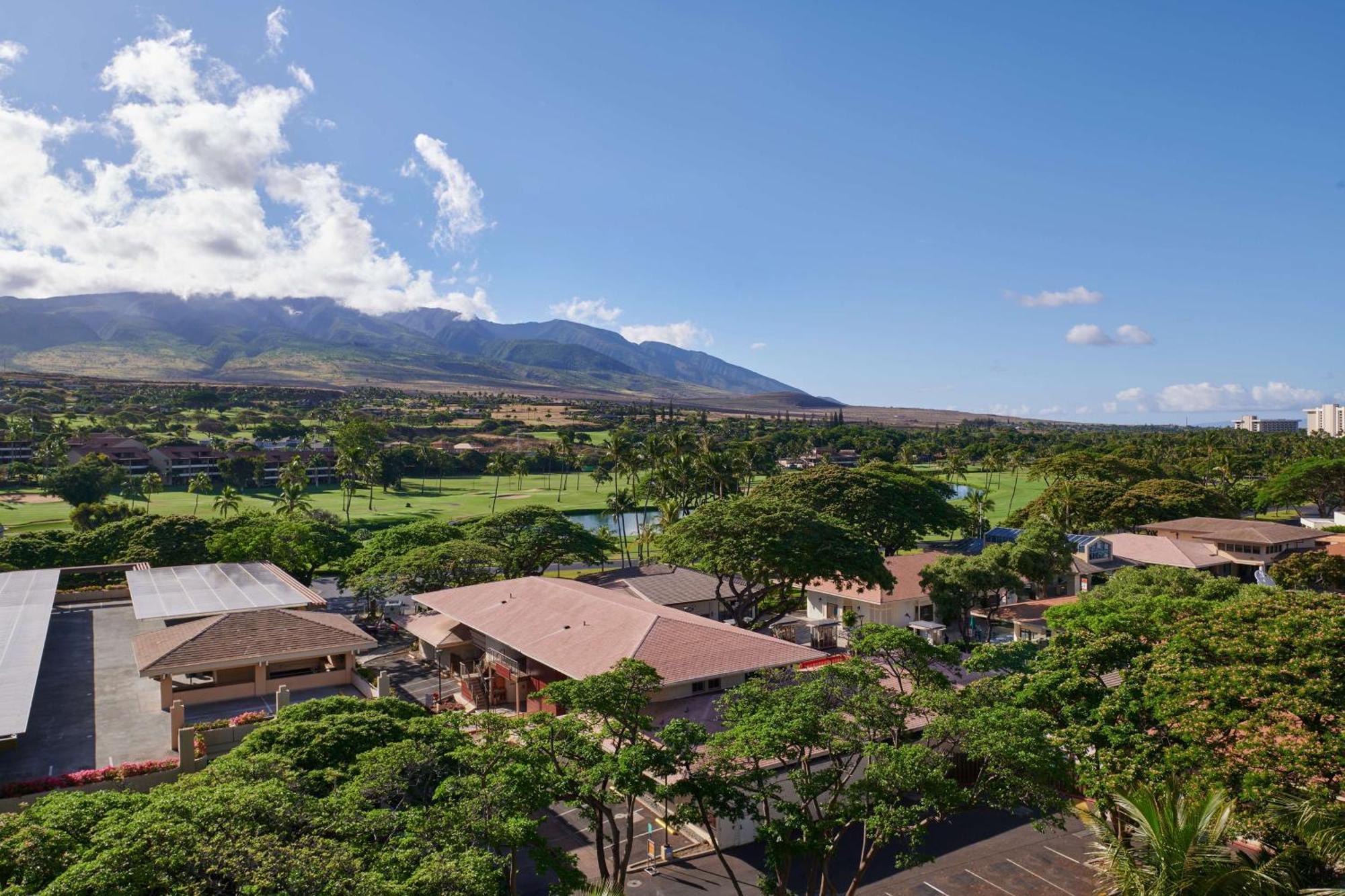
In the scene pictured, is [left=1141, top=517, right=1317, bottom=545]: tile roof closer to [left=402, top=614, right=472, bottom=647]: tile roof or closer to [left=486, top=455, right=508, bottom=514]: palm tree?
[left=402, top=614, right=472, bottom=647]: tile roof

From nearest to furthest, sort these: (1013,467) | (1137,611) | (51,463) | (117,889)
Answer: (117,889), (1137,611), (51,463), (1013,467)

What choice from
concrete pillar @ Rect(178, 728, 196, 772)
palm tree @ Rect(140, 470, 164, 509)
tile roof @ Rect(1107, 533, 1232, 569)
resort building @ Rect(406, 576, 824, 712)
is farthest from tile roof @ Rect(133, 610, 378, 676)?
palm tree @ Rect(140, 470, 164, 509)

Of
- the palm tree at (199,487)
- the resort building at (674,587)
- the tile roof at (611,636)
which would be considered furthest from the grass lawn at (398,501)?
the tile roof at (611,636)

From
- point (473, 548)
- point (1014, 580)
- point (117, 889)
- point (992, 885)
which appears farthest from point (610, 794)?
point (1014, 580)

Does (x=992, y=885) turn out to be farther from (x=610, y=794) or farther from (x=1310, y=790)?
(x=610, y=794)

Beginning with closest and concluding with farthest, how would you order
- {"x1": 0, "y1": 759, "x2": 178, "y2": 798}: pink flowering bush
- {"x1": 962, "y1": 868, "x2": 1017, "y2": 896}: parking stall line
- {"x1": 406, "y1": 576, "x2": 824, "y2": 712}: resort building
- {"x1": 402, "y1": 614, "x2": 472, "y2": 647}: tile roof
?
1. {"x1": 0, "y1": 759, "x2": 178, "y2": 798}: pink flowering bush
2. {"x1": 962, "y1": 868, "x2": 1017, "y2": 896}: parking stall line
3. {"x1": 406, "y1": 576, "x2": 824, "y2": 712}: resort building
4. {"x1": 402, "y1": 614, "x2": 472, "y2": 647}: tile roof

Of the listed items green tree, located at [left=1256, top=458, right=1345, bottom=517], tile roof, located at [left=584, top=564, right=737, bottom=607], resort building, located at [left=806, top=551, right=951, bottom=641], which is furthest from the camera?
green tree, located at [left=1256, top=458, right=1345, bottom=517]
